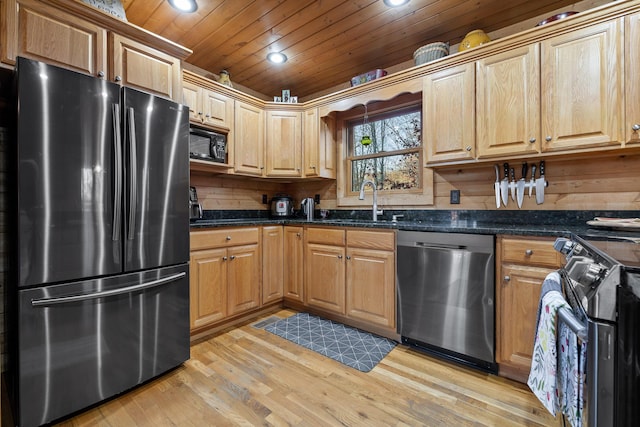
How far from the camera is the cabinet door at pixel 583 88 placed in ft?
5.75

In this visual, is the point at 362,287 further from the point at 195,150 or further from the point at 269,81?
the point at 269,81

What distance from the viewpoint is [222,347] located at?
7.38ft

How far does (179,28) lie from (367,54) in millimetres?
1682

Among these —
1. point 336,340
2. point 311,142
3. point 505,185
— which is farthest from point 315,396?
point 311,142

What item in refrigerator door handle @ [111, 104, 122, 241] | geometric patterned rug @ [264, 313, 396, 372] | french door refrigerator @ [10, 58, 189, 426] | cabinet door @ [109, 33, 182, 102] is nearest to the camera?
french door refrigerator @ [10, 58, 189, 426]

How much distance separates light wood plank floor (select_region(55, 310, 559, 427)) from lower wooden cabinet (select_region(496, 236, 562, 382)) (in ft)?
0.53

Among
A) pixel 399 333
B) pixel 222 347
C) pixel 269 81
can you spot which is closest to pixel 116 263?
pixel 222 347

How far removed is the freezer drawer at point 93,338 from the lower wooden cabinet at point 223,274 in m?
0.37

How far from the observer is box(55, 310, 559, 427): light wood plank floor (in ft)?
4.88

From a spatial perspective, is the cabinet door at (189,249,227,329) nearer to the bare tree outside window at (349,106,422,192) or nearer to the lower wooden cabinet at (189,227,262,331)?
the lower wooden cabinet at (189,227,262,331)

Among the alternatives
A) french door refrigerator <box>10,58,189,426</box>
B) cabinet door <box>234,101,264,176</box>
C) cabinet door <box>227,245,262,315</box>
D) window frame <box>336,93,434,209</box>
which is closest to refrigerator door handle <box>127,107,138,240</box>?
french door refrigerator <box>10,58,189,426</box>

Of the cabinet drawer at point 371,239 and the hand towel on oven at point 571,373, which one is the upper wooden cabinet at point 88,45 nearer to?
the cabinet drawer at point 371,239

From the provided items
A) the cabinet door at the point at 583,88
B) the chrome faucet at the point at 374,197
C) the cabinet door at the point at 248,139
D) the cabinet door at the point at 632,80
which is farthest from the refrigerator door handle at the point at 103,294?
the cabinet door at the point at 632,80

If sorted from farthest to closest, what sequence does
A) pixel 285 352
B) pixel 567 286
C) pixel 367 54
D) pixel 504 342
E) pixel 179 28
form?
pixel 367 54 < pixel 179 28 < pixel 285 352 < pixel 504 342 < pixel 567 286
